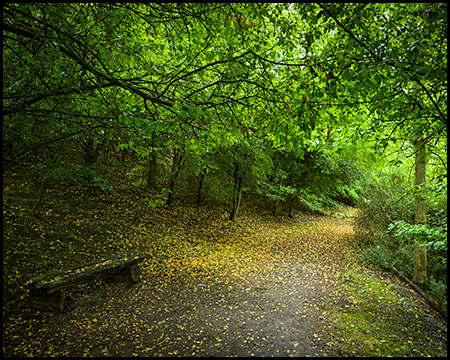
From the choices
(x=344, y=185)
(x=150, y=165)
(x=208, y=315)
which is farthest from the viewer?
(x=344, y=185)

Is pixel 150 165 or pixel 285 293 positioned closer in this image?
pixel 285 293

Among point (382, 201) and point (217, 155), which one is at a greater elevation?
point (217, 155)

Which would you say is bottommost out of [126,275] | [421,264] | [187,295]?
[187,295]

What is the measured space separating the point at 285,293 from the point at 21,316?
5.01 meters

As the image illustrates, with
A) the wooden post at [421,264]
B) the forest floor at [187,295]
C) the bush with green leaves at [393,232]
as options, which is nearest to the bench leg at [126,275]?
the forest floor at [187,295]

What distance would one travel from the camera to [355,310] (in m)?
5.11

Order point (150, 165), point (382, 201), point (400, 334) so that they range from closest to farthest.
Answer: point (400, 334) → point (382, 201) → point (150, 165)

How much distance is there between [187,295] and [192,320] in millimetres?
1106

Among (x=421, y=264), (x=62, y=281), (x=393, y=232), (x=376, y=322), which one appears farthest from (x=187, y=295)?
(x=393, y=232)

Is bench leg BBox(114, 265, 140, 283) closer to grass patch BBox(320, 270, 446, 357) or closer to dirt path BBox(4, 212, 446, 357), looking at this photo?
dirt path BBox(4, 212, 446, 357)

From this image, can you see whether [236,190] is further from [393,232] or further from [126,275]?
[126,275]

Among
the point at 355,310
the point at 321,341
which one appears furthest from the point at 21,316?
the point at 355,310

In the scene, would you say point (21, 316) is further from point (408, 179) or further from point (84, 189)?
point (408, 179)

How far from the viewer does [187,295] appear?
5668mm
